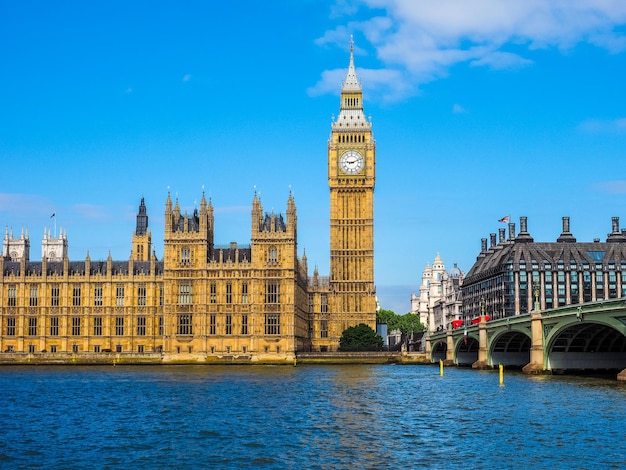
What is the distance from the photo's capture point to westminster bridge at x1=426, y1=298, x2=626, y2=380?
2965 inches

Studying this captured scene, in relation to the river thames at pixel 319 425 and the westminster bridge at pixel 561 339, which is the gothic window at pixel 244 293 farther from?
the river thames at pixel 319 425

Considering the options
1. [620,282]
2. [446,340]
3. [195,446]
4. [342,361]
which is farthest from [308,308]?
[195,446]

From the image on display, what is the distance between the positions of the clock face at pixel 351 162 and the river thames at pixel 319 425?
91451 mm

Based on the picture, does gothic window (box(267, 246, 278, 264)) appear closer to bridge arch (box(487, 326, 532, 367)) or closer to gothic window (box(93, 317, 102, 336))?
gothic window (box(93, 317, 102, 336))

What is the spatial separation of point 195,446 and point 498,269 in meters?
137

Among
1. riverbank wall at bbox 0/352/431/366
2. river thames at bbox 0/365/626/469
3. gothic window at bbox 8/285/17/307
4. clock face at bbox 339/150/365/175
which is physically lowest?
river thames at bbox 0/365/626/469

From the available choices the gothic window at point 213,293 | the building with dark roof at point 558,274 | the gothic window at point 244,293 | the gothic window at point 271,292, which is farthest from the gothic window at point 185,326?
the building with dark roof at point 558,274

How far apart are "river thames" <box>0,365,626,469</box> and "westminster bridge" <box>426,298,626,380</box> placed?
4.91 meters

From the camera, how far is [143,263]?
157 m

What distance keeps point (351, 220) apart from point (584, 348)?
270ft

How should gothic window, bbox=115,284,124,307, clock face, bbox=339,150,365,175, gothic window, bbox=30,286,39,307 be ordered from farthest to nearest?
clock face, bbox=339,150,365,175
gothic window, bbox=30,286,39,307
gothic window, bbox=115,284,124,307

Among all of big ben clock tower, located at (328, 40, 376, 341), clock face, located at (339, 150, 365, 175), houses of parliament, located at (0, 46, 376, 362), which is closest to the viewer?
houses of parliament, located at (0, 46, 376, 362)

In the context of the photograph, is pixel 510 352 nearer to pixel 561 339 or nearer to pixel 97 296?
pixel 561 339

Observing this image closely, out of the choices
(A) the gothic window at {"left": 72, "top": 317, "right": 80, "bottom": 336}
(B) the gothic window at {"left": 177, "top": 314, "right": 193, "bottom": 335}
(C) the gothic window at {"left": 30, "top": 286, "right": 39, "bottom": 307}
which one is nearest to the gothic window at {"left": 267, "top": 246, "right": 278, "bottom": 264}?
(B) the gothic window at {"left": 177, "top": 314, "right": 193, "bottom": 335}
